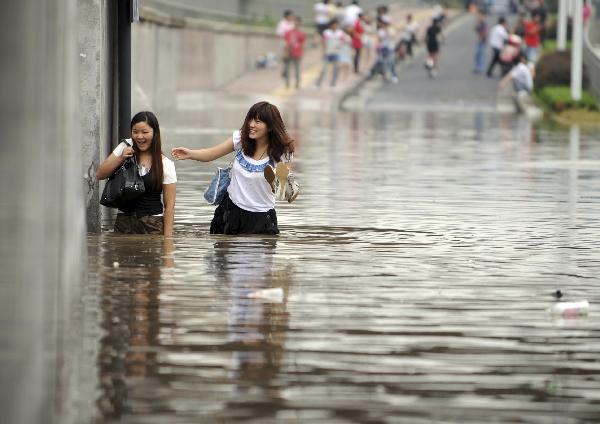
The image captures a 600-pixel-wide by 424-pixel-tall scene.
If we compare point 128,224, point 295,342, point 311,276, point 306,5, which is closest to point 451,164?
point 128,224

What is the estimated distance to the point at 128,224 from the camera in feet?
43.8

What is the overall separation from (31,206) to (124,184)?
7.18 m

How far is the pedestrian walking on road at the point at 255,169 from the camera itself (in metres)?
13.0

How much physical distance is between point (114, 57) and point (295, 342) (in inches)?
296

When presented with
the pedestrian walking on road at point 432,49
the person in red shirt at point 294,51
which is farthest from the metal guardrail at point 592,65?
the person in red shirt at point 294,51

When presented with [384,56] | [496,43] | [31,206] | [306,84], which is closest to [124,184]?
[31,206]

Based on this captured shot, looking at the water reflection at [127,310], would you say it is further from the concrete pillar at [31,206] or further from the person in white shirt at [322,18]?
the person in white shirt at [322,18]

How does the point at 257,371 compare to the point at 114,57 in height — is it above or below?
below

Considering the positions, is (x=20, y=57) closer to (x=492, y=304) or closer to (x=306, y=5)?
(x=492, y=304)

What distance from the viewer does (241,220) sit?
1352cm

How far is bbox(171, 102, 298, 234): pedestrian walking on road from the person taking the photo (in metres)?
13.0

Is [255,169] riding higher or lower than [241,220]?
higher

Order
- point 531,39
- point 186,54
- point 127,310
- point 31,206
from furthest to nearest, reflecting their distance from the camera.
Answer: point 531,39 → point 186,54 → point 127,310 → point 31,206

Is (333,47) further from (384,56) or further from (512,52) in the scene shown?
(512,52)
